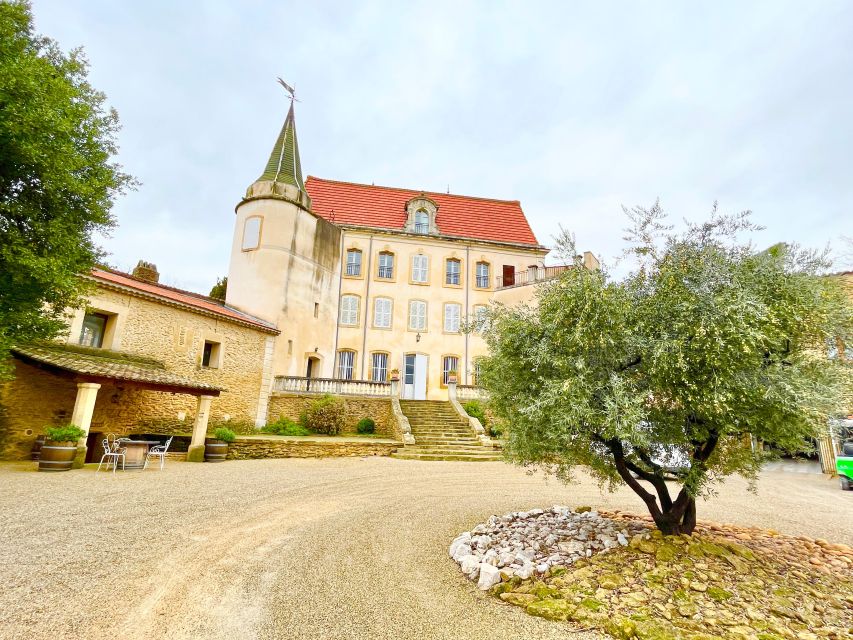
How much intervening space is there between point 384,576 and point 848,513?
8.88 metres

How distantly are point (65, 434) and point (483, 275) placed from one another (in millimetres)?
18060

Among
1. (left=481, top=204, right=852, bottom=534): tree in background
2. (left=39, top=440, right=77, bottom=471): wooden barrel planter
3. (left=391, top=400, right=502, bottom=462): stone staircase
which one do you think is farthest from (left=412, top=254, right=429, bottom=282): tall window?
(left=481, top=204, right=852, bottom=534): tree in background

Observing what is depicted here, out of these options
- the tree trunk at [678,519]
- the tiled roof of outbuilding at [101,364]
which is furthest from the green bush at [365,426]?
the tree trunk at [678,519]

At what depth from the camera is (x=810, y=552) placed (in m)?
4.90

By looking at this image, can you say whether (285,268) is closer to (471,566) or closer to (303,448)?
(303,448)

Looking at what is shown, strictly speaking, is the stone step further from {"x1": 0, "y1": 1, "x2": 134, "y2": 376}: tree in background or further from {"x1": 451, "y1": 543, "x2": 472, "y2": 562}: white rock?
{"x1": 0, "y1": 1, "x2": 134, "y2": 376}: tree in background

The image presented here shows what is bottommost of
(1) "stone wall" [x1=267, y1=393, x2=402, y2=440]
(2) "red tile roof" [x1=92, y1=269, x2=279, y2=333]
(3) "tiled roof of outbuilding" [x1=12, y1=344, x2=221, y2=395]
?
(1) "stone wall" [x1=267, y1=393, x2=402, y2=440]

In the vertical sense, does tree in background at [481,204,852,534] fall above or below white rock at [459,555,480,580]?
above

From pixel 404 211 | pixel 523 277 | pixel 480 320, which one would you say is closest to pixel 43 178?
pixel 480 320

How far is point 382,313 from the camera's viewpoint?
21422 mm

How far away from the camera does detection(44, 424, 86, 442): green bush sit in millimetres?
8883

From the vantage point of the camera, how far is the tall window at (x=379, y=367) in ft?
67.9

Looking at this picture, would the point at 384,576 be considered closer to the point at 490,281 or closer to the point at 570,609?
the point at 570,609

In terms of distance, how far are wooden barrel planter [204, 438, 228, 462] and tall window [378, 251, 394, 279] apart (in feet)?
39.8
